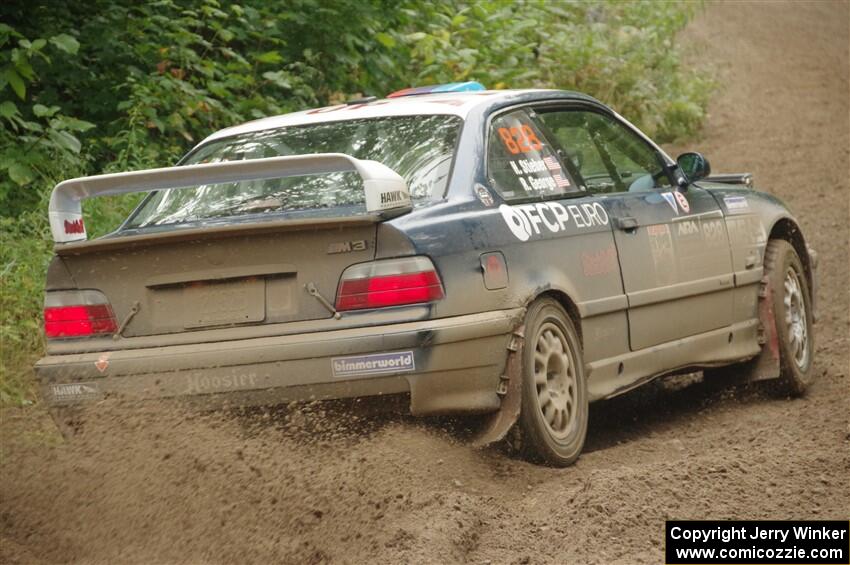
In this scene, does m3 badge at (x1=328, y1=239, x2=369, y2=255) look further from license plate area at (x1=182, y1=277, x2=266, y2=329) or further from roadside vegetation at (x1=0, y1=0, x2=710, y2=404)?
roadside vegetation at (x1=0, y1=0, x2=710, y2=404)

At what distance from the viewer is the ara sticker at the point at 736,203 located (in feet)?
23.9

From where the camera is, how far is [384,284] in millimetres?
4879

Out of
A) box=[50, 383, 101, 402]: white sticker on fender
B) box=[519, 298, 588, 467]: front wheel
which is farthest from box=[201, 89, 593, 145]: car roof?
box=[50, 383, 101, 402]: white sticker on fender

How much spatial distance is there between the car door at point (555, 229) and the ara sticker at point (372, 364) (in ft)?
2.19

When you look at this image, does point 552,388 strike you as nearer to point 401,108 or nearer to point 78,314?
point 401,108

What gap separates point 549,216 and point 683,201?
1.41 metres

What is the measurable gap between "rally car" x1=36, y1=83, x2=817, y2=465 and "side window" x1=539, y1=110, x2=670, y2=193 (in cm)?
2

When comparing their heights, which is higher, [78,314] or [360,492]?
[78,314]

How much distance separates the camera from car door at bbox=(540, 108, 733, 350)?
6270mm

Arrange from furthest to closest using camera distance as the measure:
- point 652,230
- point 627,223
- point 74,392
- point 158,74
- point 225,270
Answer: point 158,74, point 652,230, point 627,223, point 74,392, point 225,270

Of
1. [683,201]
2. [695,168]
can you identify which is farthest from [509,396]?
[695,168]

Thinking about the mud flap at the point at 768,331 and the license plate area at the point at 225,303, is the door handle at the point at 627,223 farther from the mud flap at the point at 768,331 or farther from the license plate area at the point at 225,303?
the license plate area at the point at 225,303

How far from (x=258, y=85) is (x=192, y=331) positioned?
607 centimetres

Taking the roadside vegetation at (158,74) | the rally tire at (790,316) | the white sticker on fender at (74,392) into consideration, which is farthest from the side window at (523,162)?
the roadside vegetation at (158,74)
